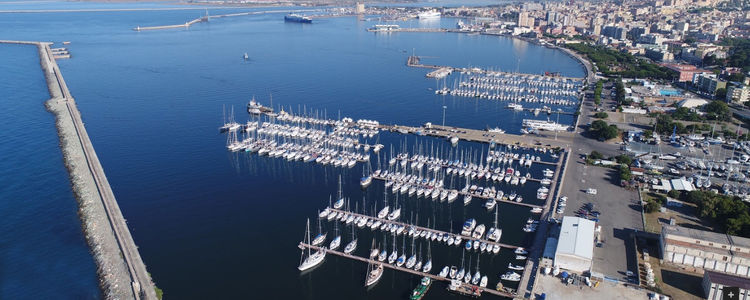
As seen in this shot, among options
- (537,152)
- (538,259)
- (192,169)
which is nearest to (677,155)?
(537,152)

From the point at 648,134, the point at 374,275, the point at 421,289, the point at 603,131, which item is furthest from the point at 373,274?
the point at 648,134

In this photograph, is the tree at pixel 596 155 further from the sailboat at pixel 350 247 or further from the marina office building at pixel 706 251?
the sailboat at pixel 350 247

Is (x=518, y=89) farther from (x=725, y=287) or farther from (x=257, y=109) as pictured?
(x=725, y=287)

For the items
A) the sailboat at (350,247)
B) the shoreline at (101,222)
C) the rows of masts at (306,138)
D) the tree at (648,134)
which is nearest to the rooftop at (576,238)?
the sailboat at (350,247)

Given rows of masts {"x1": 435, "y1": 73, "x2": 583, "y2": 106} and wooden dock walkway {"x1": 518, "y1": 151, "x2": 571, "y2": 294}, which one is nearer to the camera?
wooden dock walkway {"x1": 518, "y1": 151, "x2": 571, "y2": 294}

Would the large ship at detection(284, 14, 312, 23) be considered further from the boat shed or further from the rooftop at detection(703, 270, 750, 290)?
the rooftop at detection(703, 270, 750, 290)

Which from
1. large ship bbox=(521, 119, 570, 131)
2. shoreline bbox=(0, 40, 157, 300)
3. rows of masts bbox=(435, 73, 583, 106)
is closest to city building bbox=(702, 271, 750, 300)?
shoreline bbox=(0, 40, 157, 300)
